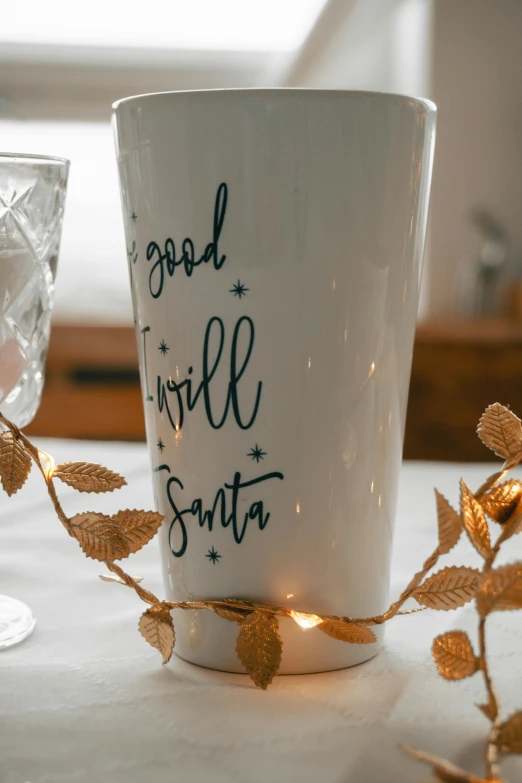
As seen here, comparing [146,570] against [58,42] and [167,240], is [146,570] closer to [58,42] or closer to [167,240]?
[167,240]

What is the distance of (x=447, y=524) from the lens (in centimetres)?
29

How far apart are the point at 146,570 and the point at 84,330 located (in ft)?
5.97

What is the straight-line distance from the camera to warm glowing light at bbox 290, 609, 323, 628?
303mm

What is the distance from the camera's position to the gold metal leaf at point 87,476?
0.98ft

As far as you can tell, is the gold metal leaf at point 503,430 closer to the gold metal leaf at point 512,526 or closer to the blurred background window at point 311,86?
the gold metal leaf at point 512,526

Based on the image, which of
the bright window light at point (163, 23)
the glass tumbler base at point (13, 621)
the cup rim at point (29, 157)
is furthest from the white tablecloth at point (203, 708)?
the bright window light at point (163, 23)

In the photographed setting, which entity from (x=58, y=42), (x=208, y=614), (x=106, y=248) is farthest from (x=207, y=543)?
(x=58, y=42)

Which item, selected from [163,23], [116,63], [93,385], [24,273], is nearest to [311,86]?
[163,23]

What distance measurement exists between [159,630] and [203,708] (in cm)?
4

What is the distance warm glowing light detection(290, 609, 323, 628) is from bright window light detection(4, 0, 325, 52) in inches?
109

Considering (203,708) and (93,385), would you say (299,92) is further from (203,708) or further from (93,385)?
(93,385)

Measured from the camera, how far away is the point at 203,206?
28 cm

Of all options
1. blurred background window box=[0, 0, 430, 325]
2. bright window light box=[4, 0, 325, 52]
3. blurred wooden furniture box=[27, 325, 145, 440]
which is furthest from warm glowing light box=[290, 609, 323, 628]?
bright window light box=[4, 0, 325, 52]

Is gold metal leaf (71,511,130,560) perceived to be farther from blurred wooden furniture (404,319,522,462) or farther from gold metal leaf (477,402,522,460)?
blurred wooden furniture (404,319,522,462)
